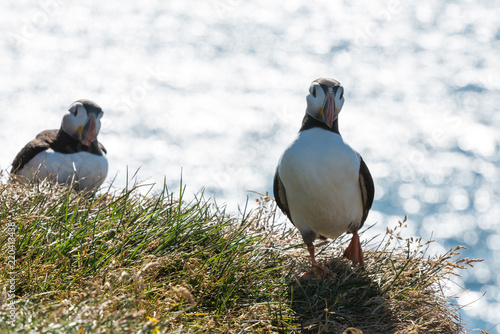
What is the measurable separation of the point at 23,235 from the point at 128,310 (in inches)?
48.7

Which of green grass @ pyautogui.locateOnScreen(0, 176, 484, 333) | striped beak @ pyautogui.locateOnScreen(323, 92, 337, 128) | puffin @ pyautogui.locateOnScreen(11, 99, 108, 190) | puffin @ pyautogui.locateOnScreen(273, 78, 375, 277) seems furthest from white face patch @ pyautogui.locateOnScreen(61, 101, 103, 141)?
striped beak @ pyautogui.locateOnScreen(323, 92, 337, 128)

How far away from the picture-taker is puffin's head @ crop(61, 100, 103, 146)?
7102 millimetres

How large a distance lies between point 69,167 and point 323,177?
3250 mm

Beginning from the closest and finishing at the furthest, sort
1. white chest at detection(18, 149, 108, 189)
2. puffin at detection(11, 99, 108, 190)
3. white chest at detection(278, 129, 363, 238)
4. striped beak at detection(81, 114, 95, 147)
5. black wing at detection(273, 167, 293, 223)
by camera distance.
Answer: white chest at detection(278, 129, 363, 238) → black wing at detection(273, 167, 293, 223) → white chest at detection(18, 149, 108, 189) → puffin at detection(11, 99, 108, 190) → striped beak at detection(81, 114, 95, 147)

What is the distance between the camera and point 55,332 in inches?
107

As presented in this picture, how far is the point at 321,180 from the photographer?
4805 mm

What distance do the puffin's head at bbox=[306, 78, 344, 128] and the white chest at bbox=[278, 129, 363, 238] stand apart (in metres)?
0.13

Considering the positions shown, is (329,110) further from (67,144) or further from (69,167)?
(67,144)

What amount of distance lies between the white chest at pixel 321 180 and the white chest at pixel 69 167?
262cm

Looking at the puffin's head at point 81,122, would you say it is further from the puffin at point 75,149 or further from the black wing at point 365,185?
the black wing at point 365,185

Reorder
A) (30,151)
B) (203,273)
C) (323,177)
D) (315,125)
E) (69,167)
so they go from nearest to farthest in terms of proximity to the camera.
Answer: (203,273) < (323,177) < (315,125) < (69,167) < (30,151)

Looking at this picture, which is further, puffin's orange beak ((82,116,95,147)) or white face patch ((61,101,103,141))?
white face patch ((61,101,103,141))

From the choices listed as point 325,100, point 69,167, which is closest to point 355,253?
point 325,100

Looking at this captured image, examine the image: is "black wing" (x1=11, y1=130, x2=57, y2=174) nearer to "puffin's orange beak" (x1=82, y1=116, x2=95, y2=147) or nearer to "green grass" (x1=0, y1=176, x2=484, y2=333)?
"puffin's orange beak" (x1=82, y1=116, x2=95, y2=147)
